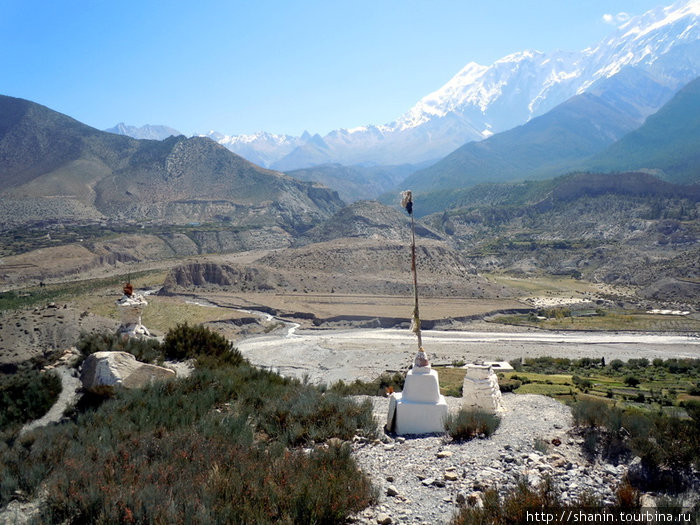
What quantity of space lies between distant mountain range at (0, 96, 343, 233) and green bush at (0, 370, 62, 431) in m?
104

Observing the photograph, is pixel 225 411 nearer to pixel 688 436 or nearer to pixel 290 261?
pixel 688 436

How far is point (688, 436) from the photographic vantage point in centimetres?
704

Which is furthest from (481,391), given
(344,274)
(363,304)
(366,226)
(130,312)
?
(366,226)

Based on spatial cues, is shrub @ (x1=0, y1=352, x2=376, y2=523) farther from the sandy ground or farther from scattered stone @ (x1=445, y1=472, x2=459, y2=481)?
the sandy ground

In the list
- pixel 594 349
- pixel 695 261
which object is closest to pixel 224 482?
pixel 594 349

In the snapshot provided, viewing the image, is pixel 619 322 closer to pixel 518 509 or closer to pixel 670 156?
pixel 518 509

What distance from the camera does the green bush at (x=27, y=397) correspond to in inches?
405

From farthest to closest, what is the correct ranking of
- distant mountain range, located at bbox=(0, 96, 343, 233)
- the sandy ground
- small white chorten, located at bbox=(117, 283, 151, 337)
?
distant mountain range, located at bbox=(0, 96, 343, 233)
the sandy ground
small white chorten, located at bbox=(117, 283, 151, 337)

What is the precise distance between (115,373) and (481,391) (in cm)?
817

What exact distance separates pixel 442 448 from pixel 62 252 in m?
82.9

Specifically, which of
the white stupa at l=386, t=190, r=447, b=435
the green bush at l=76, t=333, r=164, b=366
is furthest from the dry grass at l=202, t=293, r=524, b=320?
the white stupa at l=386, t=190, r=447, b=435

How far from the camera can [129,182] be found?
13162 centimetres

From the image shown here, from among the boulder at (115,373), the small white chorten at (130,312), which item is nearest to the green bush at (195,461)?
the boulder at (115,373)

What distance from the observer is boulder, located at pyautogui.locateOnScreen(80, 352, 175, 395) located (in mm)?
10211
